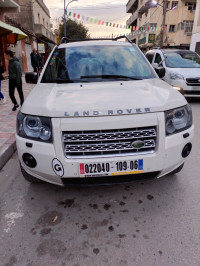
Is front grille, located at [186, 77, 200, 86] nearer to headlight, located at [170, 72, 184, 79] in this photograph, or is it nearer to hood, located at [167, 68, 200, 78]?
hood, located at [167, 68, 200, 78]

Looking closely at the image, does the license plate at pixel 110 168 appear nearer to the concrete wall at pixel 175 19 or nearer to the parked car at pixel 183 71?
the parked car at pixel 183 71

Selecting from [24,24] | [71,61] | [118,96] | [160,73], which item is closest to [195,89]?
[160,73]

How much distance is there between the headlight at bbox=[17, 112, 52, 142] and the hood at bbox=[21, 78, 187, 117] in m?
0.06

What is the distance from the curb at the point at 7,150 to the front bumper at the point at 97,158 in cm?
138

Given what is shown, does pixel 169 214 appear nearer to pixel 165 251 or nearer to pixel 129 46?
pixel 165 251

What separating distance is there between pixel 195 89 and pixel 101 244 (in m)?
6.34

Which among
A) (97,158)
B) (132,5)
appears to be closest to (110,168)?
(97,158)

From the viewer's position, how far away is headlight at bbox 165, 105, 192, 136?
2018 mm

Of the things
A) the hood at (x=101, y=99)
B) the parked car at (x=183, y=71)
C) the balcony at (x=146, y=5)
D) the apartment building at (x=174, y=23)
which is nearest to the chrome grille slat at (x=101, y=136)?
the hood at (x=101, y=99)

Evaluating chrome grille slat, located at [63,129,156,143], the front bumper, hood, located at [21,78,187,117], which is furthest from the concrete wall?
chrome grille slat, located at [63,129,156,143]

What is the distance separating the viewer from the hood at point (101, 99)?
6.20ft

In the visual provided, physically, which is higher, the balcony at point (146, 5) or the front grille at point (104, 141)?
the balcony at point (146, 5)

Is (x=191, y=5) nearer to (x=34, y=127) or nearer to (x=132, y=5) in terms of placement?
(x=132, y=5)

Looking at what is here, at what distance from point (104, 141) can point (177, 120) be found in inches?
31.2
